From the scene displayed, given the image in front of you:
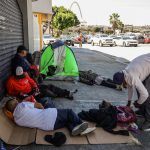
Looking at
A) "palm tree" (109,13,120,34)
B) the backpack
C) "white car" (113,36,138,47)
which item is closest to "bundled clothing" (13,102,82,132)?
the backpack

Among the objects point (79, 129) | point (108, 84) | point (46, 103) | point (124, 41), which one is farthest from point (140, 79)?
point (124, 41)

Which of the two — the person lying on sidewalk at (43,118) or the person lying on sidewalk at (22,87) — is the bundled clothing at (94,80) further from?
the person lying on sidewalk at (43,118)

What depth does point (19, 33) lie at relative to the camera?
11148 millimetres

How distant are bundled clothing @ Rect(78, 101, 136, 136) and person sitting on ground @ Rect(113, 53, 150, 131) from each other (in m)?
0.29

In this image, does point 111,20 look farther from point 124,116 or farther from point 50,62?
point 124,116

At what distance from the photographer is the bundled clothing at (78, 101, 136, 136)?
5564 mm

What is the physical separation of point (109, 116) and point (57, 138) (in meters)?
1.19

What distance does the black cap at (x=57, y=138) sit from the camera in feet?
16.1

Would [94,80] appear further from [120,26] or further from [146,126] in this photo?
[120,26]

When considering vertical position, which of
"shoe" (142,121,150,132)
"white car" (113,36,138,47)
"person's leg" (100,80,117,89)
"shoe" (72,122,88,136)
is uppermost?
"shoe" (72,122,88,136)

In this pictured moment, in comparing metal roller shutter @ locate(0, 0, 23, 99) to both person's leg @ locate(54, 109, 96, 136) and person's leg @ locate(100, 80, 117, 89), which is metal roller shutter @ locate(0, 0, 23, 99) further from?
person's leg @ locate(100, 80, 117, 89)

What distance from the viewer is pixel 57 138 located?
4.97 metres

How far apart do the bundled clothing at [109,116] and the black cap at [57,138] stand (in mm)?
878

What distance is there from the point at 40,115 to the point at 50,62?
223 inches
